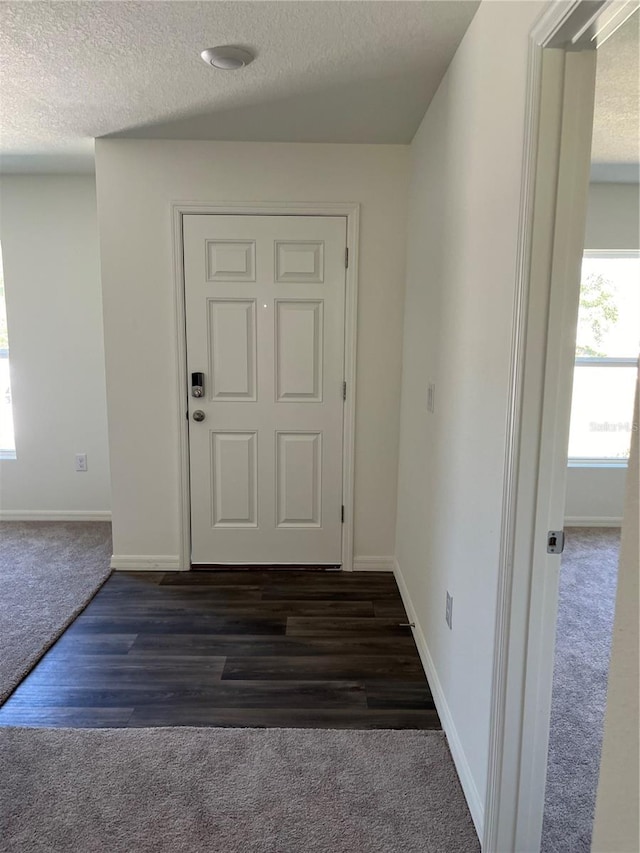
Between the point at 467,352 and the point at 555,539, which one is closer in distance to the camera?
the point at 555,539

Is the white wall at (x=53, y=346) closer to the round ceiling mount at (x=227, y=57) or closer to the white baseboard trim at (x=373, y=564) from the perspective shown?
the white baseboard trim at (x=373, y=564)

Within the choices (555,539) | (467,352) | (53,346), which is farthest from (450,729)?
(53,346)

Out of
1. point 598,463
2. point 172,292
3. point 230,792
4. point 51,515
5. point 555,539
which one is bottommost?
point 230,792

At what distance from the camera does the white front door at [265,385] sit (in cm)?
298

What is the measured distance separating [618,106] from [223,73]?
168 centimetres

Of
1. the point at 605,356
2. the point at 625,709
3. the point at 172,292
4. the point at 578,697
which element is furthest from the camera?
the point at 605,356

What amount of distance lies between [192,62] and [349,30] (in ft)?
2.03

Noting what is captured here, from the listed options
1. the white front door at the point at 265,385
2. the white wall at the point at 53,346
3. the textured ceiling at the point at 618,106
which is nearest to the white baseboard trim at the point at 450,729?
the white front door at the point at 265,385

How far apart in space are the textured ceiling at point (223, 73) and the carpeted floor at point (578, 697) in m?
2.40

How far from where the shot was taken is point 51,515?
3.99 metres

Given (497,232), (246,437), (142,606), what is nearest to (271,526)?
(246,437)

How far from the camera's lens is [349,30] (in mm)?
1796

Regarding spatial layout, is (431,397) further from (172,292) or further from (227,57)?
(172,292)

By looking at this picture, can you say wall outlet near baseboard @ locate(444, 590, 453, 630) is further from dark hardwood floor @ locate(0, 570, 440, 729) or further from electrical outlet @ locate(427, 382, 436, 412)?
Result: electrical outlet @ locate(427, 382, 436, 412)
